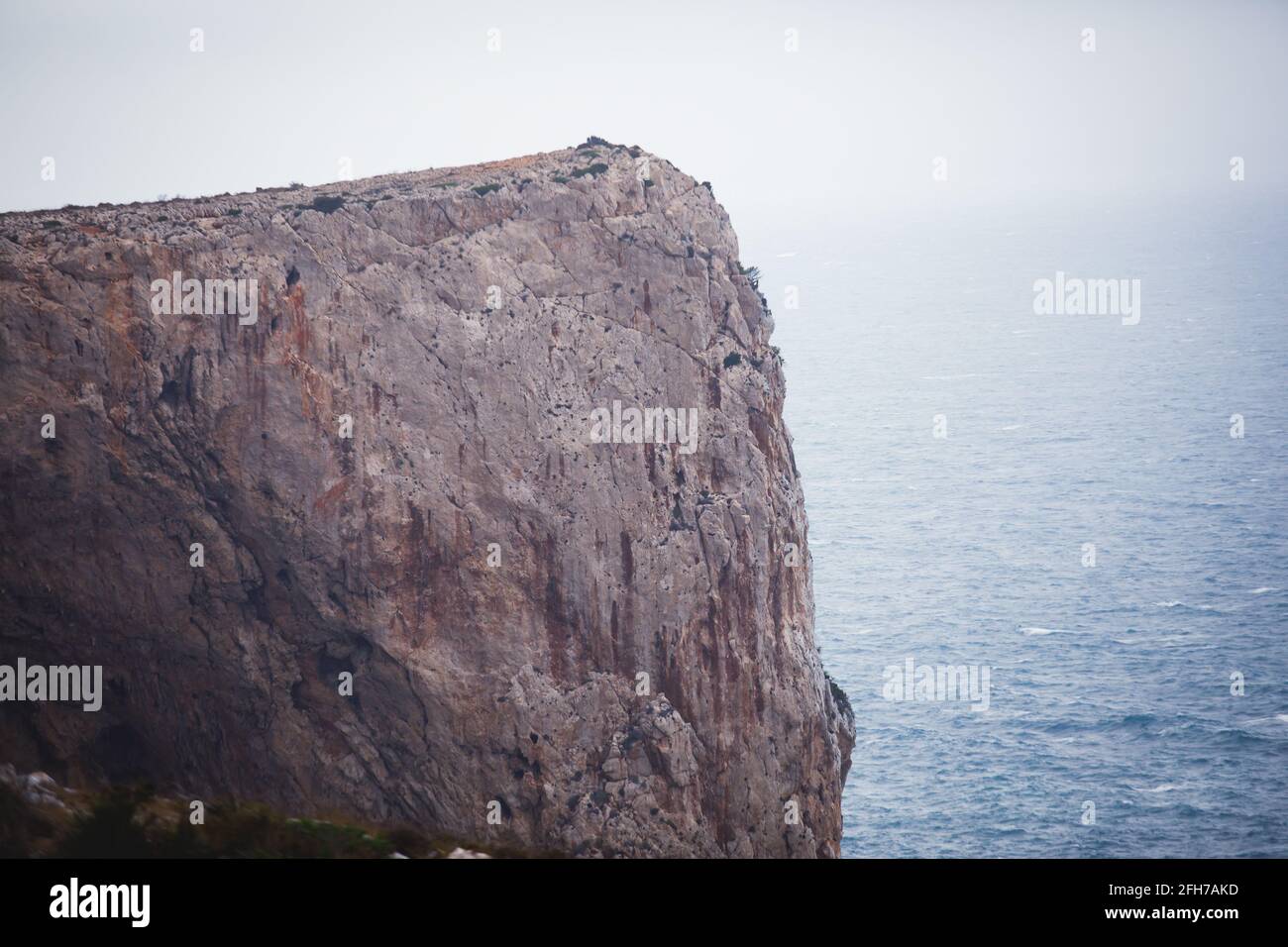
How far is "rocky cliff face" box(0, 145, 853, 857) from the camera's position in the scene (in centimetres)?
3784

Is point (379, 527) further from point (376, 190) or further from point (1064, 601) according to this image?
point (1064, 601)

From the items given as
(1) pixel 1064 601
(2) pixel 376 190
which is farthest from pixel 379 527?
(1) pixel 1064 601

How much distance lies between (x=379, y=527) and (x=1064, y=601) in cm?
8130

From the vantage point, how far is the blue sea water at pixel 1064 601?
75.5 metres

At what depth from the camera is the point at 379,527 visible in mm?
38906

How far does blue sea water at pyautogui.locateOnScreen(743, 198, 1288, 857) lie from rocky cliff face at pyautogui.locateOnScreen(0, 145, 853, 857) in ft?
110

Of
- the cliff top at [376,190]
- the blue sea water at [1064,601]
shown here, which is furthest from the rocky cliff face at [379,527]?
the blue sea water at [1064,601]

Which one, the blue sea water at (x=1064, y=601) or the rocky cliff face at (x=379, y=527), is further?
the blue sea water at (x=1064, y=601)

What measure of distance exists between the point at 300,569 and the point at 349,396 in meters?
5.15

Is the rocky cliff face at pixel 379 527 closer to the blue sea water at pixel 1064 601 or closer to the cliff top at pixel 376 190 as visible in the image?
the cliff top at pixel 376 190

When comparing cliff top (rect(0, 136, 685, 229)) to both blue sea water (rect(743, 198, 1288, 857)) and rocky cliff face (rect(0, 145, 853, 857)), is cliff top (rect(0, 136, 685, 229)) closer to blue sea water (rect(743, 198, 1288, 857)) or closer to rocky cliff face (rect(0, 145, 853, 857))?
rocky cliff face (rect(0, 145, 853, 857))

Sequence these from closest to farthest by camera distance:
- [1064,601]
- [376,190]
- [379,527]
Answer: [379,527] → [376,190] → [1064,601]

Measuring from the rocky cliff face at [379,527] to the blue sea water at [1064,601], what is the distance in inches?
1324

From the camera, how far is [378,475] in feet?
128
